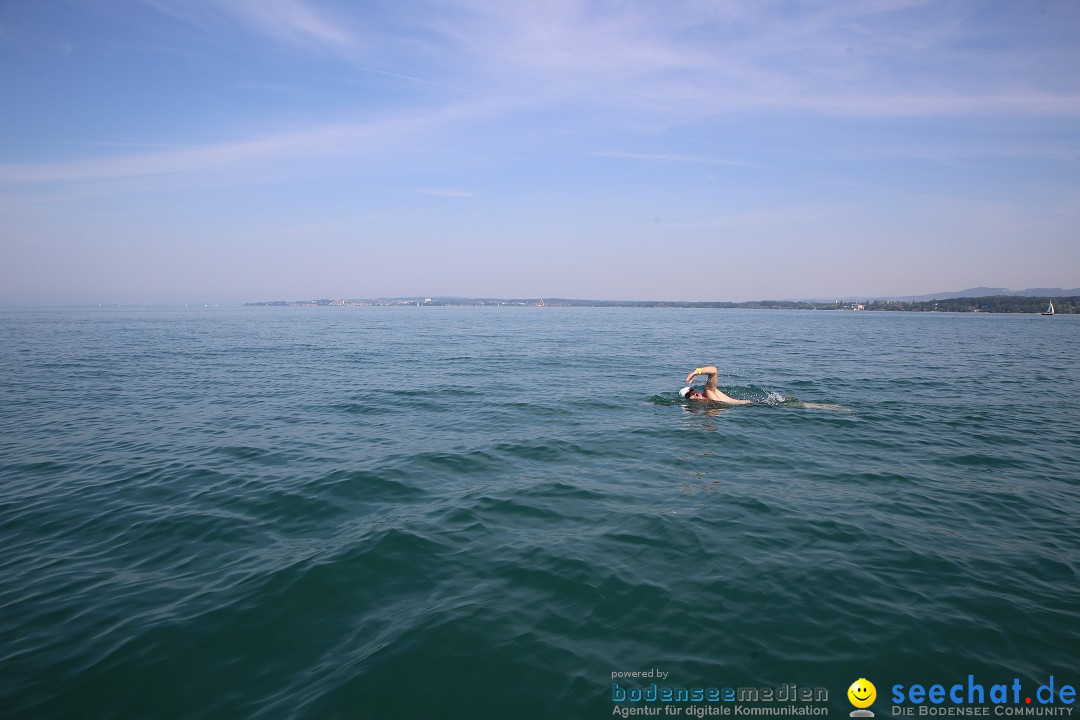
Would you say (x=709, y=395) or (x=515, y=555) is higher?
(x=709, y=395)

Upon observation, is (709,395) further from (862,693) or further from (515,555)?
(862,693)

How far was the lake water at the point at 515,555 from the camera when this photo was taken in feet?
18.7

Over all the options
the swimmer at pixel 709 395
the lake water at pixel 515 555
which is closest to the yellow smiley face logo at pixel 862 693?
the lake water at pixel 515 555

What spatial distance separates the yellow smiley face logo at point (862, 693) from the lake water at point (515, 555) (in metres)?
0.10

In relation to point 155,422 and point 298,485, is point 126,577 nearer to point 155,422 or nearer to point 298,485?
point 298,485

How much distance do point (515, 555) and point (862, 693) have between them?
490cm

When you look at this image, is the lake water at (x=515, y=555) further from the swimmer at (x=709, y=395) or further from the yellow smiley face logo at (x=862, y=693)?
the swimmer at (x=709, y=395)

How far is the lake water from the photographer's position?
5703 millimetres

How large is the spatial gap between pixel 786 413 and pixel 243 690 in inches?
707

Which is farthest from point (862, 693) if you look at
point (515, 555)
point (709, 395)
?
point (709, 395)

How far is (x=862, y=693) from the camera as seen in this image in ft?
17.8

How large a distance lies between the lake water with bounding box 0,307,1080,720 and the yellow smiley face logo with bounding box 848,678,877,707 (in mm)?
100

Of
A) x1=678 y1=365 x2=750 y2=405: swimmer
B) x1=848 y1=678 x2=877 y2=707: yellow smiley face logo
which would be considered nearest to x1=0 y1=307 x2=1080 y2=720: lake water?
x1=848 y1=678 x2=877 y2=707: yellow smiley face logo

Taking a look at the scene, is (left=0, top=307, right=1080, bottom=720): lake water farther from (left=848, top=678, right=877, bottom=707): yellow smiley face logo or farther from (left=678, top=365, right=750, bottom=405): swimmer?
(left=678, top=365, right=750, bottom=405): swimmer
